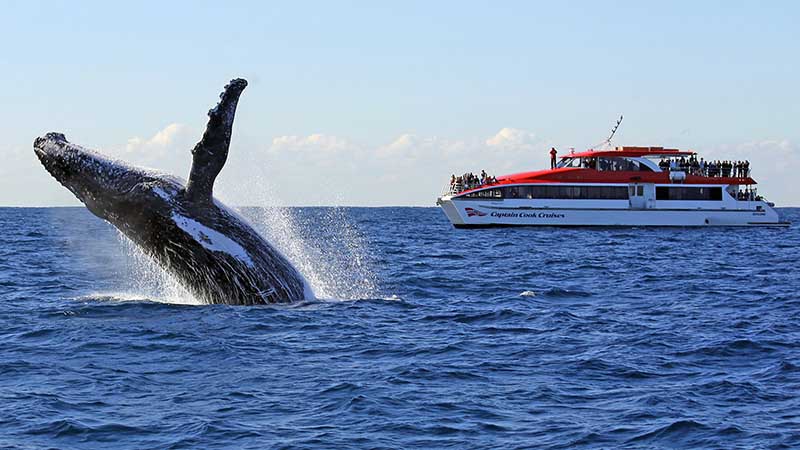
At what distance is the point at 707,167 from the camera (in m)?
57.8

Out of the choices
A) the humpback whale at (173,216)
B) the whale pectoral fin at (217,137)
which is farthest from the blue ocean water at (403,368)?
the whale pectoral fin at (217,137)

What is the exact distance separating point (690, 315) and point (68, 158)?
9.80m

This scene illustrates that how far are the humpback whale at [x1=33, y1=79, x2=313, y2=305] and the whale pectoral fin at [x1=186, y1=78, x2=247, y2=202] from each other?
4 cm

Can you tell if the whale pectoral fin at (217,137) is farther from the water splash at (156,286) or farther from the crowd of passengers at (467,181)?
the crowd of passengers at (467,181)

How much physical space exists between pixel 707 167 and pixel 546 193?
1071cm

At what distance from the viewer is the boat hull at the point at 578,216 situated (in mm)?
53562

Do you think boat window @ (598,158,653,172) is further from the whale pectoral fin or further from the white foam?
the whale pectoral fin

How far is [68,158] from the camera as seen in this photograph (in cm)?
1269

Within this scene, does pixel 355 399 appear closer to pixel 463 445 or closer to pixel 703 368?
pixel 463 445

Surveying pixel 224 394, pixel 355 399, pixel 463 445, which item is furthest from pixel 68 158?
pixel 463 445

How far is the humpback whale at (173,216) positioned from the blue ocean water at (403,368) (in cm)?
59

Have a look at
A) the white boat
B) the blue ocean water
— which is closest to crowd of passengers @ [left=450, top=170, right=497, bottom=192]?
the white boat

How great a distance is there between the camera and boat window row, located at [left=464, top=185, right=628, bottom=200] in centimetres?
5397

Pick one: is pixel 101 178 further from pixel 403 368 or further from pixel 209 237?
pixel 403 368
